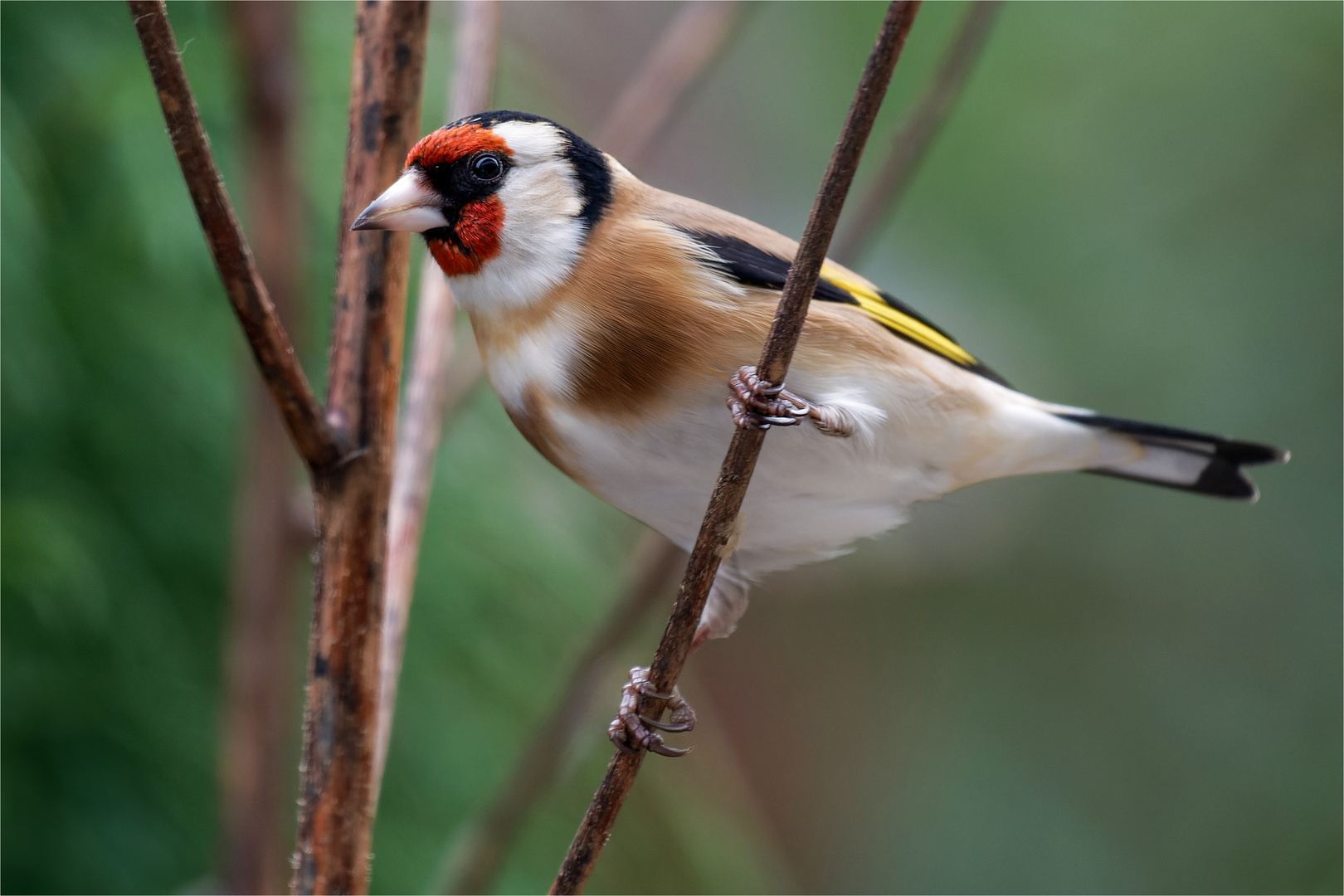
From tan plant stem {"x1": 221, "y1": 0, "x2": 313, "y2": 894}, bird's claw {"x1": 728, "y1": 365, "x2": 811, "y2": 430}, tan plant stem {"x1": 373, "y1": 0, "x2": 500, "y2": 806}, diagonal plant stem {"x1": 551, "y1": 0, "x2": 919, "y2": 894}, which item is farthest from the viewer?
tan plant stem {"x1": 221, "y1": 0, "x2": 313, "y2": 894}

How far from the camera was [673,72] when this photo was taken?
142cm

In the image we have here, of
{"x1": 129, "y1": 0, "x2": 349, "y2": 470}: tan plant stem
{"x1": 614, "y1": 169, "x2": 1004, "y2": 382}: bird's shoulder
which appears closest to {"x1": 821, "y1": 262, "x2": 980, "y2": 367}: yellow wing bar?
{"x1": 614, "y1": 169, "x2": 1004, "y2": 382}: bird's shoulder

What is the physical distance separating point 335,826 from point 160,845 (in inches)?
30.0

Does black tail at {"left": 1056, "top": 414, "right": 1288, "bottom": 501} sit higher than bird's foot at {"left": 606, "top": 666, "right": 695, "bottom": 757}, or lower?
higher

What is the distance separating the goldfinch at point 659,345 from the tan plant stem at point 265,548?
33 cm

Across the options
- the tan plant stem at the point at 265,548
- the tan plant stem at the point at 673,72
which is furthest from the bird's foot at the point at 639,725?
the tan plant stem at the point at 673,72

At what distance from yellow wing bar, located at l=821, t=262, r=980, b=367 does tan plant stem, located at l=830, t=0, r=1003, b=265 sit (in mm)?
158

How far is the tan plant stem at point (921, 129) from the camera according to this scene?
4.02 ft

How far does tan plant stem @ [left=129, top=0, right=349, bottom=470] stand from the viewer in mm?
676

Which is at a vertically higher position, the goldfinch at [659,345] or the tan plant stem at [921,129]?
the tan plant stem at [921,129]

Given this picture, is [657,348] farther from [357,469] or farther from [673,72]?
[673,72]

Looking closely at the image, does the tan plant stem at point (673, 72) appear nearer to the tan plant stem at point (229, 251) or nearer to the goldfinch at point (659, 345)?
the goldfinch at point (659, 345)

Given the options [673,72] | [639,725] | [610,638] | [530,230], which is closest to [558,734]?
[610,638]

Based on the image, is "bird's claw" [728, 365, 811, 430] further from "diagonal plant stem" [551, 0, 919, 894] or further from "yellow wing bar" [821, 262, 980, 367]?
"yellow wing bar" [821, 262, 980, 367]
